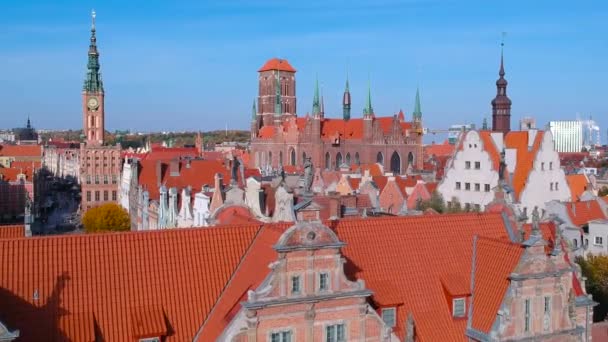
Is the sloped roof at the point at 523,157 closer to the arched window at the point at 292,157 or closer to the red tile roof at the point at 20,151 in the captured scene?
the arched window at the point at 292,157

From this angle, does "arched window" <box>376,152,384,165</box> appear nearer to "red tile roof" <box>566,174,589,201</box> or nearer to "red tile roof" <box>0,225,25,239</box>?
"red tile roof" <box>566,174,589,201</box>

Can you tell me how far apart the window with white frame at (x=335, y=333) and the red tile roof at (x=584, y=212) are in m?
39.4

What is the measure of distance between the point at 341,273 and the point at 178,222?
3418 cm

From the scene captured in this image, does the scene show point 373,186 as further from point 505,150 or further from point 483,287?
point 483,287

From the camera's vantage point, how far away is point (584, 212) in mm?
56188

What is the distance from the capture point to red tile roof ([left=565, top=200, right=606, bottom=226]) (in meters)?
55.1

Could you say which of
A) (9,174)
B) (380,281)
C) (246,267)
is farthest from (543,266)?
(9,174)

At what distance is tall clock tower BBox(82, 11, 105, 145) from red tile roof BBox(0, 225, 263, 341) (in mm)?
111059

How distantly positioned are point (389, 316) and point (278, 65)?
159818 millimetres

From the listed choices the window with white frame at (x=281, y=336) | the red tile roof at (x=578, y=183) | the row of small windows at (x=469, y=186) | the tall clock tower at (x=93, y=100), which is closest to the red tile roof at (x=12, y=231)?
the window with white frame at (x=281, y=336)

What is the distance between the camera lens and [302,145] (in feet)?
472

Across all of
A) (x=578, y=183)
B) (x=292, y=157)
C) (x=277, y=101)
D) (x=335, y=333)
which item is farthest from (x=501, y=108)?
(x=277, y=101)

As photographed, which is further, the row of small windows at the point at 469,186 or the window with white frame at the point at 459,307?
the row of small windows at the point at 469,186

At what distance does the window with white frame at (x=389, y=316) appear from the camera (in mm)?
23031
